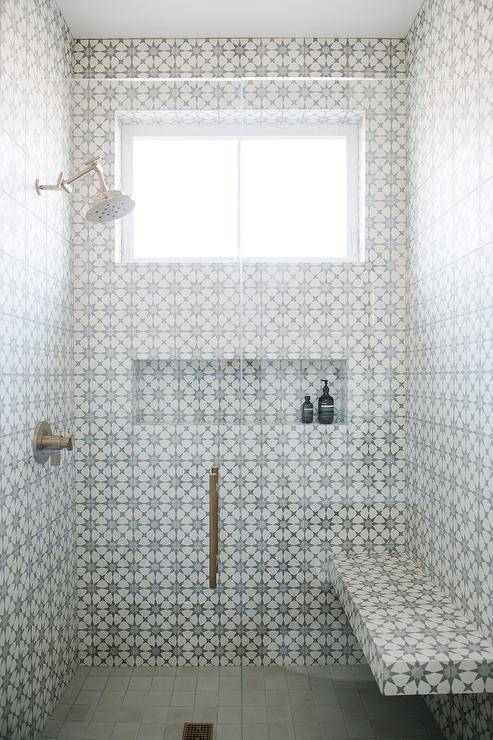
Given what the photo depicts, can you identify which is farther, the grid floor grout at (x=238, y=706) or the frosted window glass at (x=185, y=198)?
the frosted window glass at (x=185, y=198)

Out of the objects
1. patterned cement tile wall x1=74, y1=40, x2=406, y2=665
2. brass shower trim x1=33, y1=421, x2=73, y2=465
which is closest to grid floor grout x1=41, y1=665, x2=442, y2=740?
patterned cement tile wall x1=74, y1=40, x2=406, y2=665

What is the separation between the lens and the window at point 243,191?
10.2ft

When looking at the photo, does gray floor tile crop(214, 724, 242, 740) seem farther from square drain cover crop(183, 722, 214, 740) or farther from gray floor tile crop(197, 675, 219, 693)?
gray floor tile crop(197, 675, 219, 693)

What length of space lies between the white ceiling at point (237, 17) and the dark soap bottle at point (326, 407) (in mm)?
1664

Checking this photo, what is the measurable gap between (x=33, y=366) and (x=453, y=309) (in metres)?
1.61

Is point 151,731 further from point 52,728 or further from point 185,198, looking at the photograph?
point 185,198

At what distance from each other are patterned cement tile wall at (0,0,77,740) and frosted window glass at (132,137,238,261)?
1.25 ft

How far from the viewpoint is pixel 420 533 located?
2820 mm

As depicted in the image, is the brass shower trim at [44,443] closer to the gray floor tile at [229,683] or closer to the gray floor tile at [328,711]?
the gray floor tile at [229,683]

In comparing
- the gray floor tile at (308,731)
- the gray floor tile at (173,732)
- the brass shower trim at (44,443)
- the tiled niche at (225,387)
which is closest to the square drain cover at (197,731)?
the gray floor tile at (173,732)

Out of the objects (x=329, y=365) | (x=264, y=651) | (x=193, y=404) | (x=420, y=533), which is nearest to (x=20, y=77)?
(x=193, y=404)

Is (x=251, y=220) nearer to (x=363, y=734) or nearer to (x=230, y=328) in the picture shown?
(x=230, y=328)

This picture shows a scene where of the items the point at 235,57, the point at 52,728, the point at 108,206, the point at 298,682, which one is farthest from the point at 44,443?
the point at 235,57

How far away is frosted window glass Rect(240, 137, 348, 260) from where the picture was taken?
310 centimetres
